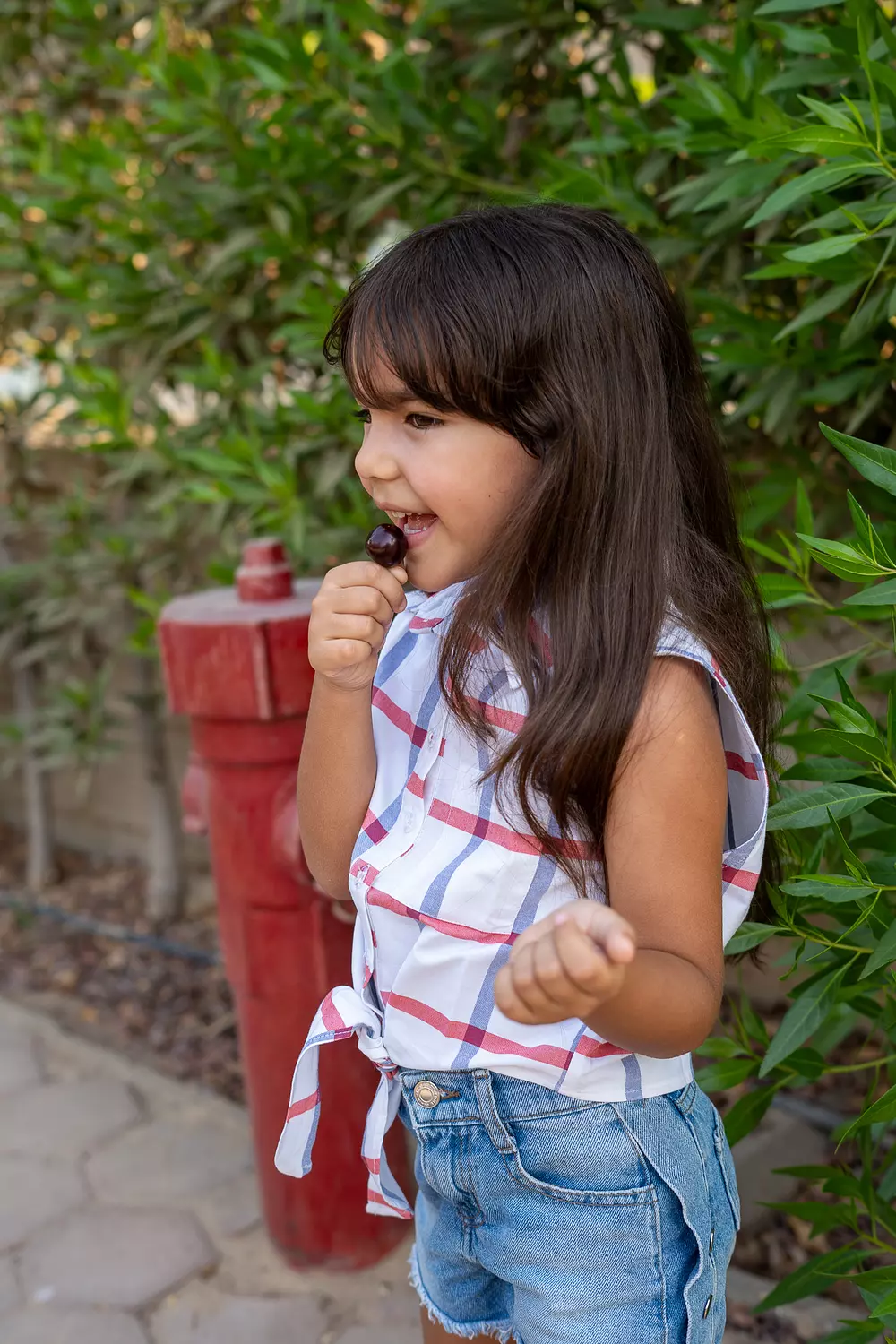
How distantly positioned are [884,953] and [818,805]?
164 mm

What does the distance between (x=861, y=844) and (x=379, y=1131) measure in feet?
2.19

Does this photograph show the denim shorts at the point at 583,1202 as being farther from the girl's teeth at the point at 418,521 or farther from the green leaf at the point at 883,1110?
the girl's teeth at the point at 418,521

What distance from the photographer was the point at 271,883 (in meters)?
1.98

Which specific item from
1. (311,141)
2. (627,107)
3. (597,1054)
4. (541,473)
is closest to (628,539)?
(541,473)

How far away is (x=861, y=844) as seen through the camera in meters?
1.50

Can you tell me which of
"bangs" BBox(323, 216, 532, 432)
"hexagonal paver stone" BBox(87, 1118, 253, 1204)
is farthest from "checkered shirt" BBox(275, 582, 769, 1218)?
"hexagonal paver stone" BBox(87, 1118, 253, 1204)

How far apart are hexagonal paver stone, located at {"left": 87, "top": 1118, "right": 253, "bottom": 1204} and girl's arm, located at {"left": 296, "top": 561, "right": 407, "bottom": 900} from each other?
4.26ft

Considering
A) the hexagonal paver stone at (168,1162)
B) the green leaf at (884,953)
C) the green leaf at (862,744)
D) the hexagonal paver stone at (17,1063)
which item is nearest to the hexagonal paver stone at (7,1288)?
the hexagonal paver stone at (168,1162)

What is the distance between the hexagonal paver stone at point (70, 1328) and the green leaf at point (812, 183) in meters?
1.96

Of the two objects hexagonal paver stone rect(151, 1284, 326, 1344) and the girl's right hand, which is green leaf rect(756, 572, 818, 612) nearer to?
the girl's right hand

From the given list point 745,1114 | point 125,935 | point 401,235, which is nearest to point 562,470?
point 745,1114

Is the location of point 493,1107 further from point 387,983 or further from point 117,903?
point 117,903

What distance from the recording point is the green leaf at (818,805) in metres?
1.28

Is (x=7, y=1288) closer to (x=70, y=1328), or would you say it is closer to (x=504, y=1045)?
(x=70, y=1328)
